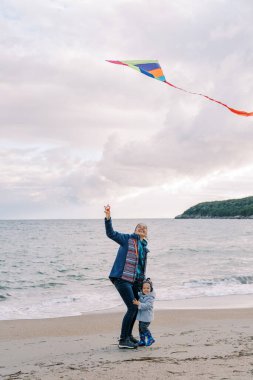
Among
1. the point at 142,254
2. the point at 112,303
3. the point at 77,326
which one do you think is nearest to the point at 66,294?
the point at 112,303

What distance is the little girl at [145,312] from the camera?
6.73 m

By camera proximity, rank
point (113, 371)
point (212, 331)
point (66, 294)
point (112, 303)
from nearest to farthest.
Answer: point (113, 371), point (212, 331), point (112, 303), point (66, 294)

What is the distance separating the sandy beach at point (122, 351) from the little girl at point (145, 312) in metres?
0.17

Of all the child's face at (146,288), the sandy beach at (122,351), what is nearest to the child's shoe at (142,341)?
the sandy beach at (122,351)

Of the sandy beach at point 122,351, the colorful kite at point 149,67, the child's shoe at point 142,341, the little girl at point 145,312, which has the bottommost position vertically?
the sandy beach at point 122,351

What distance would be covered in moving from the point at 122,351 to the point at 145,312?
629 millimetres

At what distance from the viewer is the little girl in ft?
22.1

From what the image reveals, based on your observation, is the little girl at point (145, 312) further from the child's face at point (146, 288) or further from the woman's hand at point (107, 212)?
the woman's hand at point (107, 212)

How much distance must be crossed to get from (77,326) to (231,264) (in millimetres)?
17924

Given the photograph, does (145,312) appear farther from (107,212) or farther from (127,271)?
(107,212)

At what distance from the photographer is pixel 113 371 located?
5379mm

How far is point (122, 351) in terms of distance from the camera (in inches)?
256

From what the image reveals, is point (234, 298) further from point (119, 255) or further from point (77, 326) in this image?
point (119, 255)

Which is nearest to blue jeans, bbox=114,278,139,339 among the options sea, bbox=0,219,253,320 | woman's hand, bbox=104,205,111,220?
woman's hand, bbox=104,205,111,220
